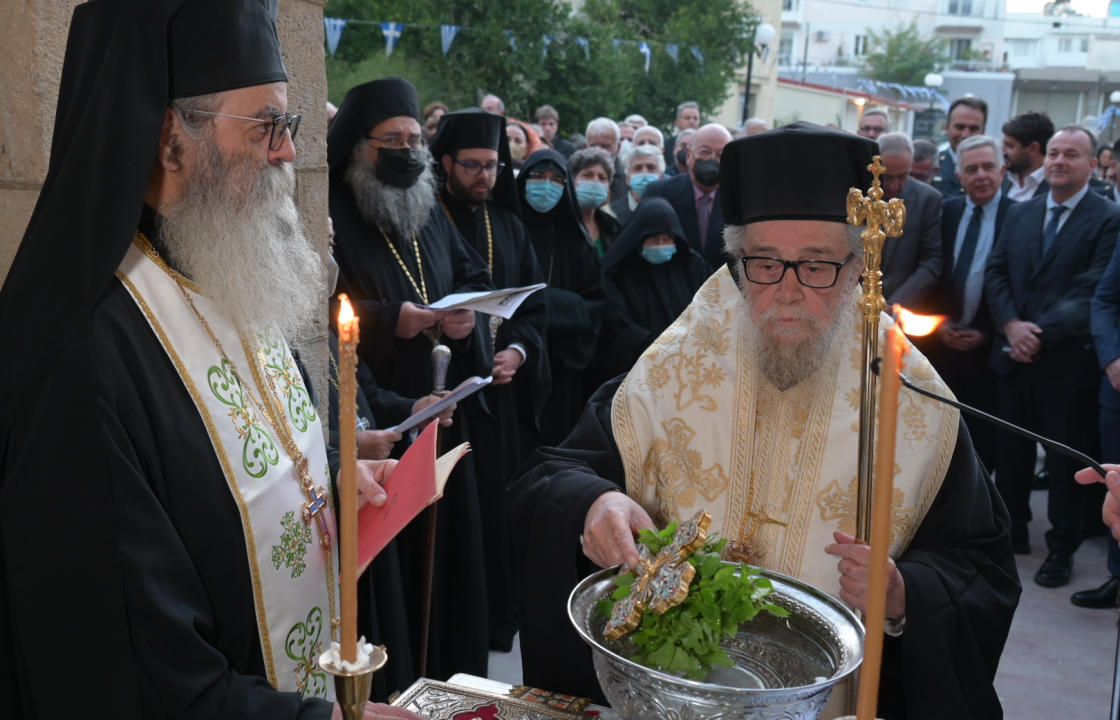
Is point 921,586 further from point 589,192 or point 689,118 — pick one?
point 689,118

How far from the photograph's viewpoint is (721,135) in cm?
743

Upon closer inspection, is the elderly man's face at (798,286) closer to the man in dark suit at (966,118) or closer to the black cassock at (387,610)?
the black cassock at (387,610)

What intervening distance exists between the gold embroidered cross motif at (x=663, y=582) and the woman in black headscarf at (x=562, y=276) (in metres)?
4.16

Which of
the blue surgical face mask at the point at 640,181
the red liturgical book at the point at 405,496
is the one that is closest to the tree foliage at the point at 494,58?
the blue surgical face mask at the point at 640,181

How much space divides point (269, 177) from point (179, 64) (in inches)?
11.8

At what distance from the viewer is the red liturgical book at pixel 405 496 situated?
1990 millimetres

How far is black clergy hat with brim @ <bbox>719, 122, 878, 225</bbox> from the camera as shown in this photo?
7.64ft

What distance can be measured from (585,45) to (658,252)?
12.6 meters

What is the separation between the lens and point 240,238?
2082mm

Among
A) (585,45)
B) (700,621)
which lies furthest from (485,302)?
(585,45)

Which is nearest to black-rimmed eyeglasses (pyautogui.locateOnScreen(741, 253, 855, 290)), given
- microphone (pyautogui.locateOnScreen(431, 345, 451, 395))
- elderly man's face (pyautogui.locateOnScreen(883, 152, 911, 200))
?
microphone (pyautogui.locateOnScreen(431, 345, 451, 395))

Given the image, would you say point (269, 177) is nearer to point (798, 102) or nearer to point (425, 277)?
point (425, 277)

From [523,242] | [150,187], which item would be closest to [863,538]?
[150,187]

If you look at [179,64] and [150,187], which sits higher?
[179,64]
